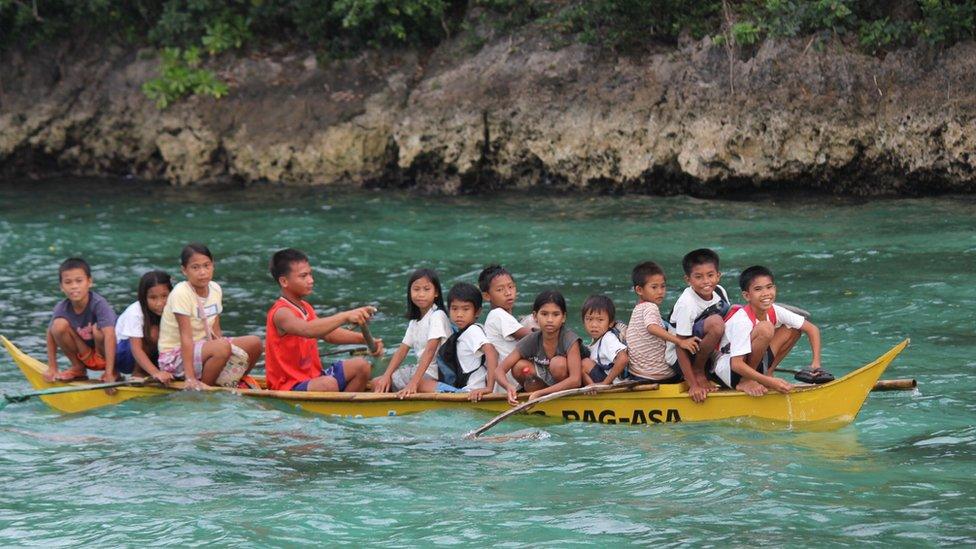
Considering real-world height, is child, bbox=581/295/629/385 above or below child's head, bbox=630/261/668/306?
below

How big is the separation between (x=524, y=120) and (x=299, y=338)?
974cm

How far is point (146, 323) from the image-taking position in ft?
31.4

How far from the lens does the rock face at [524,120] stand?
16625 millimetres

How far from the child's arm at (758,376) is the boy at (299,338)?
2503 millimetres

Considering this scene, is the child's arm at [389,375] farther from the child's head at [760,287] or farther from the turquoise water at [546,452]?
the child's head at [760,287]

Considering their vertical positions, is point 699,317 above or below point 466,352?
above

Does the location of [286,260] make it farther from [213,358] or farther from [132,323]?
[132,323]

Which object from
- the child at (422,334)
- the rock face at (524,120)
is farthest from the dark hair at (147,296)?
the rock face at (524,120)

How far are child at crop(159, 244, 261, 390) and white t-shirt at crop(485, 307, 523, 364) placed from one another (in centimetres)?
185

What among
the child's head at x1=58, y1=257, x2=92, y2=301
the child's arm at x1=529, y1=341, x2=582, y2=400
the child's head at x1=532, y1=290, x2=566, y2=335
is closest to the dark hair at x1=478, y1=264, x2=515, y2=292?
the child's head at x1=532, y1=290, x2=566, y2=335

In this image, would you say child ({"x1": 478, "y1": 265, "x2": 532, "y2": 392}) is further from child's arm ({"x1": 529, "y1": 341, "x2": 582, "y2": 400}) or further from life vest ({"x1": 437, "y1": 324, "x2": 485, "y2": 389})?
child's arm ({"x1": 529, "y1": 341, "x2": 582, "y2": 400})

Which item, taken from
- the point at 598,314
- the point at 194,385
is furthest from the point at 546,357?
the point at 194,385

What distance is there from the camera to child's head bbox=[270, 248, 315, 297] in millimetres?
8977

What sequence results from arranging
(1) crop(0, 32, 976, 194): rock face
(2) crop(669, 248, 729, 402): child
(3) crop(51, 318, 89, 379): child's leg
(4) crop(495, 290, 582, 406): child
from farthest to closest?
1. (1) crop(0, 32, 976, 194): rock face
2. (3) crop(51, 318, 89, 379): child's leg
3. (4) crop(495, 290, 582, 406): child
4. (2) crop(669, 248, 729, 402): child
